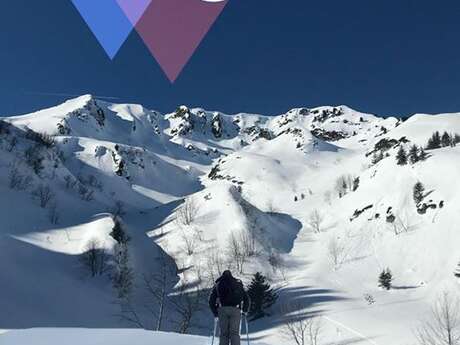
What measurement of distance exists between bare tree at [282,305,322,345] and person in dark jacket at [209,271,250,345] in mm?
34002

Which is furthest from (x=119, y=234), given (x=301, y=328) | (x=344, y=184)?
(x=344, y=184)

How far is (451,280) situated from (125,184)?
10943 centimetres

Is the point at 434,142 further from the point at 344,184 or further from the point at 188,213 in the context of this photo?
the point at 188,213

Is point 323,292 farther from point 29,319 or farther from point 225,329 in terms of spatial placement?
point 225,329

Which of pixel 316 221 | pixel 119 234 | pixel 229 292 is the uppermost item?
pixel 316 221

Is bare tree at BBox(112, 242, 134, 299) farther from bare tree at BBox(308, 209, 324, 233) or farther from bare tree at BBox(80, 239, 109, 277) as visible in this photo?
bare tree at BBox(308, 209, 324, 233)

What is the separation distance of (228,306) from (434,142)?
344 ft

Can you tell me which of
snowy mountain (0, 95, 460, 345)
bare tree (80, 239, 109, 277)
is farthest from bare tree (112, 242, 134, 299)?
bare tree (80, 239, 109, 277)

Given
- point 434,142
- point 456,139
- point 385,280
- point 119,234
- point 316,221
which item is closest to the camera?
point 385,280

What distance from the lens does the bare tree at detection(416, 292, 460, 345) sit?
39.7 meters

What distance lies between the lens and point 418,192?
71.4 m

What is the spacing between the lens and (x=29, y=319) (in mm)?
41469

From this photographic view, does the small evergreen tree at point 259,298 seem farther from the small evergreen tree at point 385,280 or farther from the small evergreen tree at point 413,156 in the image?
the small evergreen tree at point 413,156

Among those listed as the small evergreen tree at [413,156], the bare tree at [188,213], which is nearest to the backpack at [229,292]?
the small evergreen tree at [413,156]
